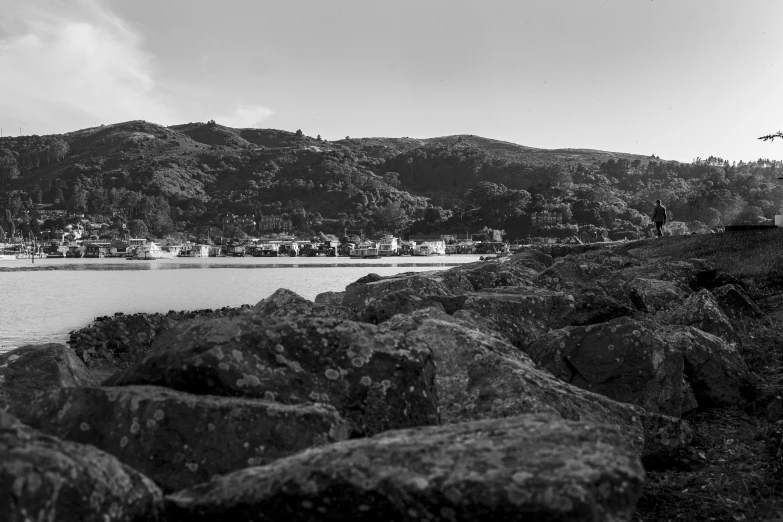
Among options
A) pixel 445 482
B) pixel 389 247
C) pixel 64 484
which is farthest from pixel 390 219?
pixel 64 484

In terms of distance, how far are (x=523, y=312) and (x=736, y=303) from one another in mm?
5332

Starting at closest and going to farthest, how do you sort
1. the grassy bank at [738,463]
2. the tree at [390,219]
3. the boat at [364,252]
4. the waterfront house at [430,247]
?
1. the grassy bank at [738,463]
2. the boat at [364,252]
3. the waterfront house at [430,247]
4. the tree at [390,219]

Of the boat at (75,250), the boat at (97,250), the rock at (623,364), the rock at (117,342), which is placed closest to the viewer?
the rock at (623,364)

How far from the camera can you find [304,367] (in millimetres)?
4184

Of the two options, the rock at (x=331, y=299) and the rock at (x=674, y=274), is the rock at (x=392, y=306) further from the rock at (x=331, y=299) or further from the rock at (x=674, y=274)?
the rock at (x=674, y=274)

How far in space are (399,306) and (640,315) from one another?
3.26m

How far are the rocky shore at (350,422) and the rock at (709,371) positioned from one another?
0.08 feet

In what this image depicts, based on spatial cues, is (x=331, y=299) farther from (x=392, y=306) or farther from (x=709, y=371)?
(x=709, y=371)

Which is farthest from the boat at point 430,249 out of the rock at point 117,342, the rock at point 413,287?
the rock at point 413,287

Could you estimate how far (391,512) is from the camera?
109 inches

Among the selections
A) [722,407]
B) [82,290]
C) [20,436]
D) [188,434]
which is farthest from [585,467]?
[82,290]

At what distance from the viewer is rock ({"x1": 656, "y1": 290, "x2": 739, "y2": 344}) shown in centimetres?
922

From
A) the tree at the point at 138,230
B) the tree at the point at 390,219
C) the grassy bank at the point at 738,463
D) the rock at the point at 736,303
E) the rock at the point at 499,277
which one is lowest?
the grassy bank at the point at 738,463

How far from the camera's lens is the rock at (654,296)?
39.2 feet
